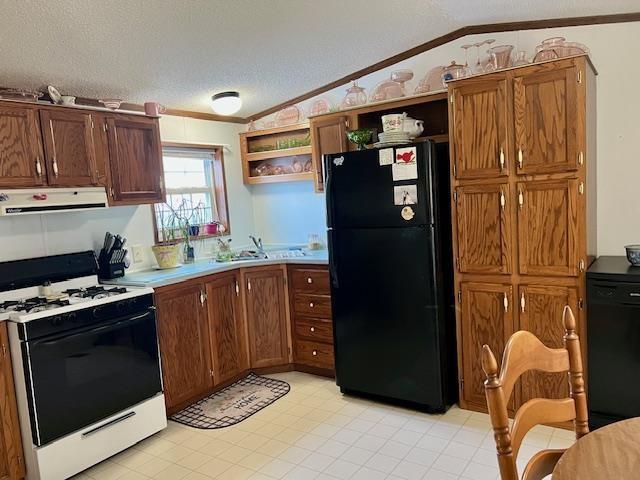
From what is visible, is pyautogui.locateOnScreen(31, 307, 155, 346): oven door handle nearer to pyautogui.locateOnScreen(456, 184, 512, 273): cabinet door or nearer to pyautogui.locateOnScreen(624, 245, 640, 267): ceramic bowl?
pyautogui.locateOnScreen(456, 184, 512, 273): cabinet door

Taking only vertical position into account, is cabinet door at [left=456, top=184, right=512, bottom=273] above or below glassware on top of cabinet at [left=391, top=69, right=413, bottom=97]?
below

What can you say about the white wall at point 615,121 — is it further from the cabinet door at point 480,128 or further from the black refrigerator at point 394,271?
the black refrigerator at point 394,271

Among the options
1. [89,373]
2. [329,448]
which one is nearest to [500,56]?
[329,448]

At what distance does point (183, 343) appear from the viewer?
3.24 m

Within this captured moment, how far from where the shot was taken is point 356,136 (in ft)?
11.1

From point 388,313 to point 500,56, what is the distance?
5.68 feet

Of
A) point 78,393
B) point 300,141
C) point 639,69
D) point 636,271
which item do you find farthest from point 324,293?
point 639,69

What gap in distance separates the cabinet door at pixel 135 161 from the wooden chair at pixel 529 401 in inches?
103

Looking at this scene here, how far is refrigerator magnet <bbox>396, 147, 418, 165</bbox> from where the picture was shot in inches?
114

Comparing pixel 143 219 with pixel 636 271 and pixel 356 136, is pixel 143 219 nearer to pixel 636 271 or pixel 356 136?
pixel 356 136

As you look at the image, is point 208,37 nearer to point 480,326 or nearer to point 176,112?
point 176,112

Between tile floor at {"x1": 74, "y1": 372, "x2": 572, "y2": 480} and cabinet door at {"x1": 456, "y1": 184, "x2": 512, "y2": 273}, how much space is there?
3.06 feet

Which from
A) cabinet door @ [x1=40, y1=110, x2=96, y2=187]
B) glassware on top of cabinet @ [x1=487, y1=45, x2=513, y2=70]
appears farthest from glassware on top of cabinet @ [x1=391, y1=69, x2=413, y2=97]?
cabinet door @ [x1=40, y1=110, x2=96, y2=187]

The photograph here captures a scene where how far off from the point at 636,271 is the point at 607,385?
620mm
